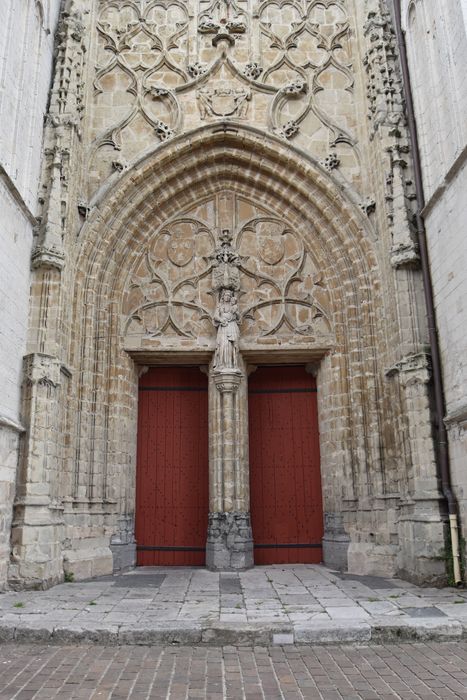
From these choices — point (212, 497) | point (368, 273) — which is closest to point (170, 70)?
point (368, 273)

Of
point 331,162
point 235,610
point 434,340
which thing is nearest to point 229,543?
point 235,610

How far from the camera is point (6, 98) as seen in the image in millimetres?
7246

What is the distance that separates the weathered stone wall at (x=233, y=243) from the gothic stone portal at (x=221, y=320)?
0.04m

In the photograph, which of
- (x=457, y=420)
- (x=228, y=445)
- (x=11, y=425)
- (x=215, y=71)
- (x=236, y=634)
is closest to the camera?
(x=236, y=634)

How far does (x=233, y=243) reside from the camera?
9.55m

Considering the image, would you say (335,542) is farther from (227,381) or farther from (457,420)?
(227,381)

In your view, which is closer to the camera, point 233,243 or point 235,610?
point 235,610

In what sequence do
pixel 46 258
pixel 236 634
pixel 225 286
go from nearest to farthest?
1. pixel 236 634
2. pixel 46 258
3. pixel 225 286

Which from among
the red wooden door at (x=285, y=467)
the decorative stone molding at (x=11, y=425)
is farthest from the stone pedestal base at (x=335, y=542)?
the decorative stone molding at (x=11, y=425)

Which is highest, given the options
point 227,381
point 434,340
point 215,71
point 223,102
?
point 215,71

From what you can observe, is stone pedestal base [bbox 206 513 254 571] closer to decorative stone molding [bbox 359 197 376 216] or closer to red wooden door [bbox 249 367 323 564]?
red wooden door [bbox 249 367 323 564]

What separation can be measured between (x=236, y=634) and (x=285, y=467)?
14.8ft

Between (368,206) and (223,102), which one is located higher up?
(223,102)

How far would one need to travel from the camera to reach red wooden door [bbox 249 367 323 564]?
8.79 m
